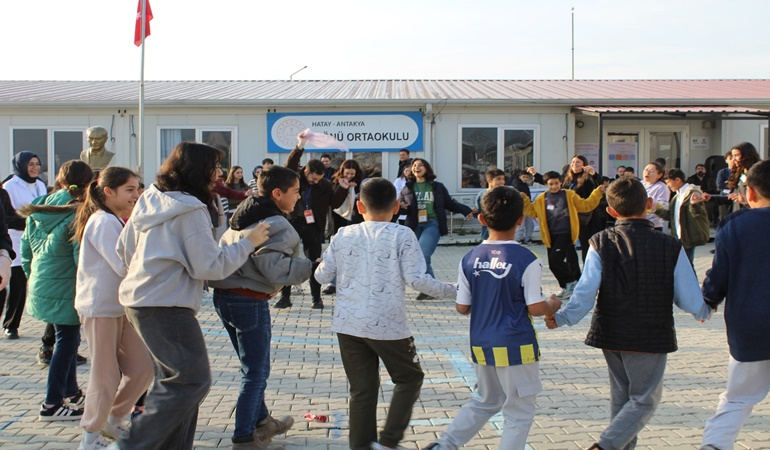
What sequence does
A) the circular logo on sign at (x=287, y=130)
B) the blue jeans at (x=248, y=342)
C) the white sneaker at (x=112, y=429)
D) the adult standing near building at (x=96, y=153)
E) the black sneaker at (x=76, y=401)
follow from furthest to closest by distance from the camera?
the circular logo on sign at (x=287, y=130), the adult standing near building at (x=96, y=153), the black sneaker at (x=76, y=401), the white sneaker at (x=112, y=429), the blue jeans at (x=248, y=342)

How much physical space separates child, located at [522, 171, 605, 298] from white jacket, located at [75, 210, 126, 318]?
6.33 metres

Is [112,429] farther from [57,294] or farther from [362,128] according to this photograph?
[362,128]

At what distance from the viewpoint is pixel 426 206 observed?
33.7 ft

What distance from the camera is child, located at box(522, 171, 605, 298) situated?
9.76m

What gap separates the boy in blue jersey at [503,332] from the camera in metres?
3.89

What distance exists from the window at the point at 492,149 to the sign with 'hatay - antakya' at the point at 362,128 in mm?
1203

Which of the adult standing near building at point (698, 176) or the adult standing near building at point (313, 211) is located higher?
the adult standing near building at point (698, 176)

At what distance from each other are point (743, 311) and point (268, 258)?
2.56 meters

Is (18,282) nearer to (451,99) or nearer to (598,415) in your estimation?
(598,415)

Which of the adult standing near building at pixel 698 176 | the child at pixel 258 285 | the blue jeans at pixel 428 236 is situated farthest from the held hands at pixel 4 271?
the adult standing near building at pixel 698 176

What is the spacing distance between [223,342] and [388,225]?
3.95 m

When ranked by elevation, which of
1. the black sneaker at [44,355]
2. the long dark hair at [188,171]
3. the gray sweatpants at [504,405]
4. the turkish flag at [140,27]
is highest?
the turkish flag at [140,27]

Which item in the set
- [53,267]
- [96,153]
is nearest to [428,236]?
[96,153]

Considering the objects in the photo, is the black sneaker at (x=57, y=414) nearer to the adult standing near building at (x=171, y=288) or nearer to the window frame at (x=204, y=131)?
the adult standing near building at (x=171, y=288)
